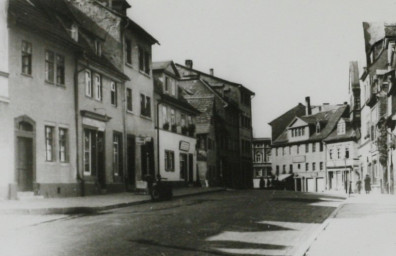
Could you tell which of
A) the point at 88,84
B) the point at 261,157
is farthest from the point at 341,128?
the point at 88,84

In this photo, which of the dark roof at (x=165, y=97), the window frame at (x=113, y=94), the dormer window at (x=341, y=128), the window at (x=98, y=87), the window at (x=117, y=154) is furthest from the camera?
the dormer window at (x=341, y=128)

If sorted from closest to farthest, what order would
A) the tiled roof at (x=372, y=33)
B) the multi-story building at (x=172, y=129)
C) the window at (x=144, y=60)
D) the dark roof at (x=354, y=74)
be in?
1. the window at (x=144, y=60)
2. the multi-story building at (x=172, y=129)
3. the tiled roof at (x=372, y=33)
4. the dark roof at (x=354, y=74)

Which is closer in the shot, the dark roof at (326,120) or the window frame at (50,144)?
the window frame at (50,144)

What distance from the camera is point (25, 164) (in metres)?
23.7

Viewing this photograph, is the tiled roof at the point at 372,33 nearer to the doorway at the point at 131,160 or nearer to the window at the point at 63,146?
the doorway at the point at 131,160

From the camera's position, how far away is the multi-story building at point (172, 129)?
4256cm

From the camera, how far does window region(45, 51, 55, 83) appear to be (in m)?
25.4

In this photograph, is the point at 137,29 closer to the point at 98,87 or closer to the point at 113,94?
the point at 113,94

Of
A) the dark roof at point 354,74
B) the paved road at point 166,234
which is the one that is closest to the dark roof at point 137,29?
the paved road at point 166,234

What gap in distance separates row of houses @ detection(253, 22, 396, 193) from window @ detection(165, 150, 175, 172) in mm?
11916

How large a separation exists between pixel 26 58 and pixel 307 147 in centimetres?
7134

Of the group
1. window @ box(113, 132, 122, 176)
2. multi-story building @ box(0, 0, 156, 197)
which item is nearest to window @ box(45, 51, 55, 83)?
multi-story building @ box(0, 0, 156, 197)

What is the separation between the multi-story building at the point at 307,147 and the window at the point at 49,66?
Result: 61.5 metres

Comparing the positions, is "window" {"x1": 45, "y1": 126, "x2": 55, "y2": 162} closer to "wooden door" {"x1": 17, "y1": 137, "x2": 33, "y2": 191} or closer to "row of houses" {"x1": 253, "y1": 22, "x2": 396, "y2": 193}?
"wooden door" {"x1": 17, "y1": 137, "x2": 33, "y2": 191}
